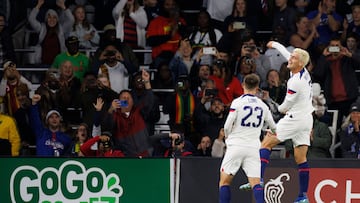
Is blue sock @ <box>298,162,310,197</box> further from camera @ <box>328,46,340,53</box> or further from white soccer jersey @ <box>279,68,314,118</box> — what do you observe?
camera @ <box>328,46,340,53</box>

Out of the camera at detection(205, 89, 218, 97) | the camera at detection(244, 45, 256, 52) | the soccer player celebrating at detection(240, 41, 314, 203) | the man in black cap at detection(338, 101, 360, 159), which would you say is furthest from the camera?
the camera at detection(244, 45, 256, 52)

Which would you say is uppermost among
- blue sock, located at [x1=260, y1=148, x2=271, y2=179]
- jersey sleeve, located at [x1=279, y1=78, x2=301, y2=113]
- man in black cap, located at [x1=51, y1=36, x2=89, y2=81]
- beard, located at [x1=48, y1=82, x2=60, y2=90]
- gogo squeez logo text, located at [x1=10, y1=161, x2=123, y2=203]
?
man in black cap, located at [x1=51, y1=36, x2=89, y2=81]

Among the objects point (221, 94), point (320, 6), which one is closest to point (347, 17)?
point (320, 6)

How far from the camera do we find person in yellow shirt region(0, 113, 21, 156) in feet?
70.6

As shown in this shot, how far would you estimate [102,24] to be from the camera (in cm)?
2495

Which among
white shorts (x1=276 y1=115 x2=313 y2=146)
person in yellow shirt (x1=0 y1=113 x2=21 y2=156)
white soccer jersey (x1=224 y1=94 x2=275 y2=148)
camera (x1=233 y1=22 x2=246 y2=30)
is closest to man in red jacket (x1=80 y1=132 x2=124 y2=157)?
person in yellow shirt (x1=0 y1=113 x2=21 y2=156)

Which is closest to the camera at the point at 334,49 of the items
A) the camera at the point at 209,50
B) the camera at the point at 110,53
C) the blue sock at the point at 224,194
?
the camera at the point at 209,50

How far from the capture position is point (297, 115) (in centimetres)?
1791

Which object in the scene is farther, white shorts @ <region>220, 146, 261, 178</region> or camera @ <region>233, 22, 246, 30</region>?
camera @ <region>233, 22, 246, 30</region>

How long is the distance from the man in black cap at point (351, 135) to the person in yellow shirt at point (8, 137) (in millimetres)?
5398

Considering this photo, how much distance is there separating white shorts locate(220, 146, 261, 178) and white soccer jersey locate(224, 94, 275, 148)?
8 centimetres

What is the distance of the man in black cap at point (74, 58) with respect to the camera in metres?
23.2

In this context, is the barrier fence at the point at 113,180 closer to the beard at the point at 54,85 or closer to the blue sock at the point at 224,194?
the blue sock at the point at 224,194

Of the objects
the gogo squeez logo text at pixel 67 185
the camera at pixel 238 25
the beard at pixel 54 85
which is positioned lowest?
the gogo squeez logo text at pixel 67 185
